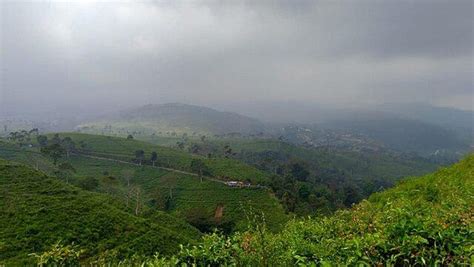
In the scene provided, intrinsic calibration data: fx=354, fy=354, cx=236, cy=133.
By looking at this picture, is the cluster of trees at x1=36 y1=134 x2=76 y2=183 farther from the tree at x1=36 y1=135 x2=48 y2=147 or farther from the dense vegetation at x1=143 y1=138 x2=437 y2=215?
the dense vegetation at x1=143 y1=138 x2=437 y2=215

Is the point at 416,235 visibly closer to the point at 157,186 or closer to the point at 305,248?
the point at 305,248

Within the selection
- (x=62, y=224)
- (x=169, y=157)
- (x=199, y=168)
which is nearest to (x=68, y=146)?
(x=169, y=157)

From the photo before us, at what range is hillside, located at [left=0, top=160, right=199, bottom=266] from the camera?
37.8m

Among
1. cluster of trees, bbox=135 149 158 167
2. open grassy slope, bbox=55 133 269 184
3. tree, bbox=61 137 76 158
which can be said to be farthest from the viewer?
tree, bbox=61 137 76 158

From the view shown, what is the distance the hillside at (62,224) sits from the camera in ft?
124

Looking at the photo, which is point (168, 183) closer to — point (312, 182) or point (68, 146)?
point (68, 146)

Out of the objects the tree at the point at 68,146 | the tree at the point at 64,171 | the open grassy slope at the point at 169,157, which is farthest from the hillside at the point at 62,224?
the tree at the point at 68,146

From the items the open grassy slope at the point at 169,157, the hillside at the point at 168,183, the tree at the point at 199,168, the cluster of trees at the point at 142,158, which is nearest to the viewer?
the hillside at the point at 168,183

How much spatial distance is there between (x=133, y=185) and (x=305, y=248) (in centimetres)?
9682

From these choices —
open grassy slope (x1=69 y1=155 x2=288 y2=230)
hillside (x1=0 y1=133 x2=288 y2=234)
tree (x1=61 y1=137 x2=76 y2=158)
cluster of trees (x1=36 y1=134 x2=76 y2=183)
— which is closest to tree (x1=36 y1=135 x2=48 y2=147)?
cluster of trees (x1=36 y1=134 x2=76 y2=183)

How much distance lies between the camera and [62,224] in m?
42.4

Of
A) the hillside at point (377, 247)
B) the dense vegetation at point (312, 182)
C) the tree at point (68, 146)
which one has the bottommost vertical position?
the dense vegetation at point (312, 182)

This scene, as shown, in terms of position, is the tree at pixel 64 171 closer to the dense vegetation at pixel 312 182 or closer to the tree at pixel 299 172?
the dense vegetation at pixel 312 182

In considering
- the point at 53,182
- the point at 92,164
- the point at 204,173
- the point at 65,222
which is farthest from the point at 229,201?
the point at 92,164
